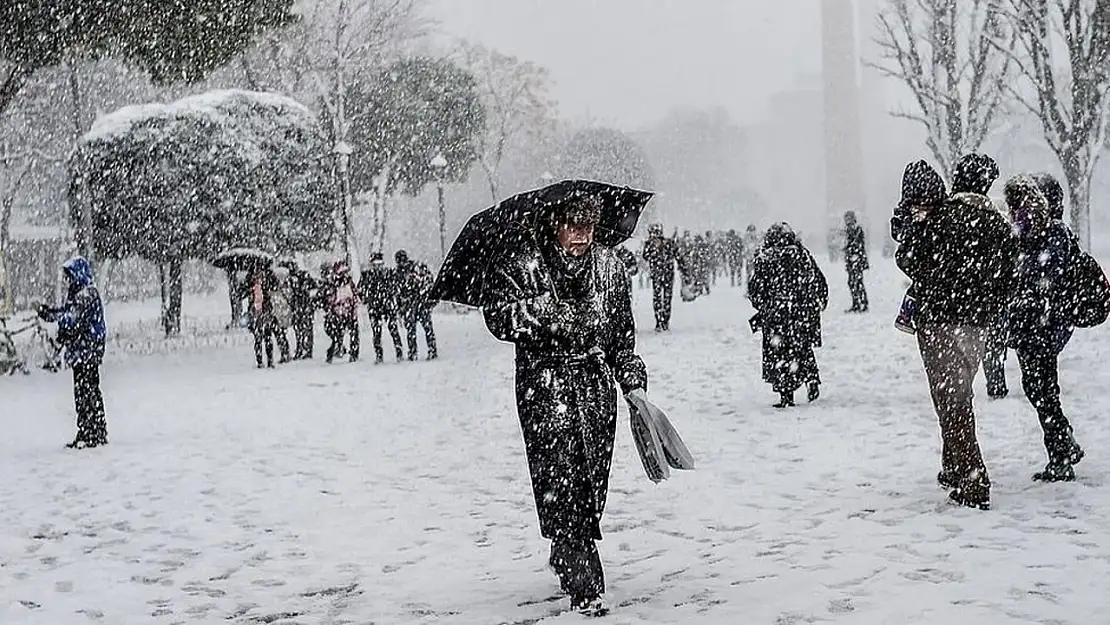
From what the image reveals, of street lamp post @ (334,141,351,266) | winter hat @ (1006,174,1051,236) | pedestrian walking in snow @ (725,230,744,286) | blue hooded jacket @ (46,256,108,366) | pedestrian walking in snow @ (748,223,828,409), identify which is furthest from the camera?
pedestrian walking in snow @ (725,230,744,286)

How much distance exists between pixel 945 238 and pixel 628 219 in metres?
1.99

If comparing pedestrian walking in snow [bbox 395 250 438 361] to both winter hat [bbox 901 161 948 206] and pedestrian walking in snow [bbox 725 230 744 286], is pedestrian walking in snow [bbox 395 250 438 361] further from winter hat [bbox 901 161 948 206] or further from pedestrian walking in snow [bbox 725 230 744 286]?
pedestrian walking in snow [bbox 725 230 744 286]

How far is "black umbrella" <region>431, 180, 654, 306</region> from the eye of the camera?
4781mm

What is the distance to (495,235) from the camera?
15.9 ft

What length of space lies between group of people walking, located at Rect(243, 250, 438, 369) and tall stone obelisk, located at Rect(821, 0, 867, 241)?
5131 centimetres

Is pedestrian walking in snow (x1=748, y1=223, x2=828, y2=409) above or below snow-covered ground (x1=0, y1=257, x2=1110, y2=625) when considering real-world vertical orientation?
above

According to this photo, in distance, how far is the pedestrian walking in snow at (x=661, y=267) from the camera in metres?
18.9

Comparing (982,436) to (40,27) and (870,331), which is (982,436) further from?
(40,27)

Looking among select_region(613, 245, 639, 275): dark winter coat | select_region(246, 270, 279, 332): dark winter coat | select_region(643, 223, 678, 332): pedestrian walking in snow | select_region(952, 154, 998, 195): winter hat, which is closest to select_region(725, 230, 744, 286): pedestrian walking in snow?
select_region(643, 223, 678, 332): pedestrian walking in snow

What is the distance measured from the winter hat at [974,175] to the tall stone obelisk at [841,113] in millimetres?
61495

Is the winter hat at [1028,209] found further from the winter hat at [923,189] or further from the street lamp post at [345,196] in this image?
the street lamp post at [345,196]

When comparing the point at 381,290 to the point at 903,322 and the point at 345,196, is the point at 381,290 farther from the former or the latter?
the point at 345,196

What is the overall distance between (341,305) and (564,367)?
1412cm

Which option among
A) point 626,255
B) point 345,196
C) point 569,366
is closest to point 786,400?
point 626,255
